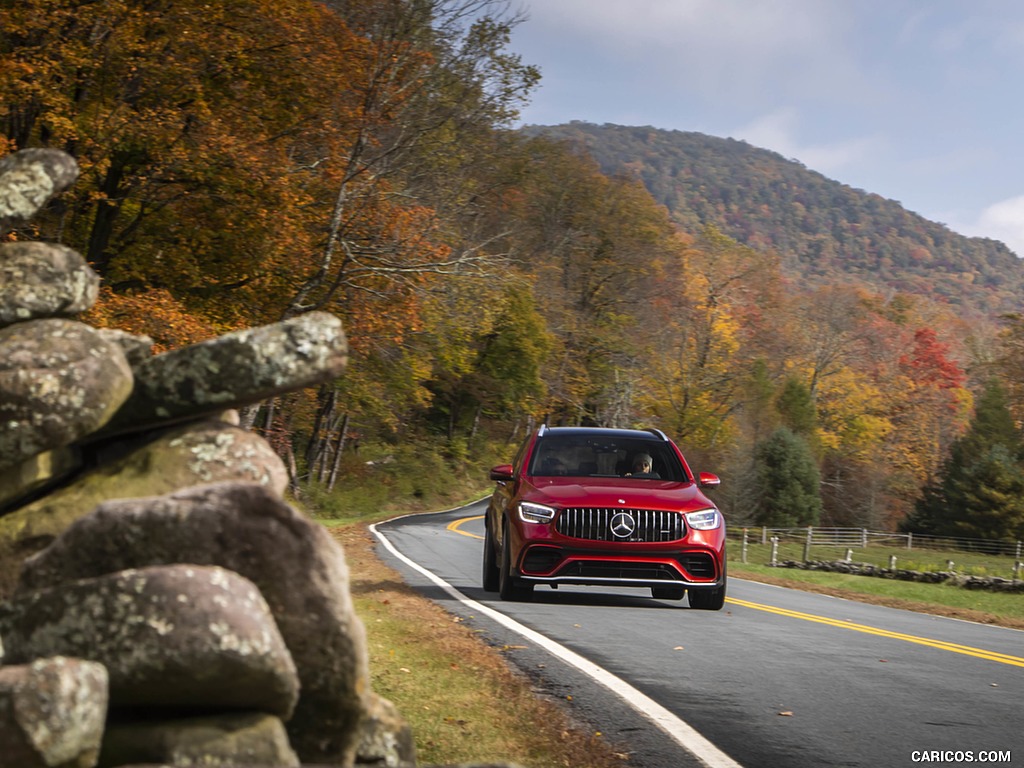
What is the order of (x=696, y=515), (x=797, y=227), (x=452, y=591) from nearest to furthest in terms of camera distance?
(x=696, y=515), (x=452, y=591), (x=797, y=227)

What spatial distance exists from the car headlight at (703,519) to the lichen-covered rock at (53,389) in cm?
826

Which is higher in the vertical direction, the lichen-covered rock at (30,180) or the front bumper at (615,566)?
the lichen-covered rock at (30,180)

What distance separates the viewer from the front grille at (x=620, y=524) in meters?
12.4

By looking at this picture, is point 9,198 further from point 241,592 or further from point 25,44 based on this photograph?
point 25,44

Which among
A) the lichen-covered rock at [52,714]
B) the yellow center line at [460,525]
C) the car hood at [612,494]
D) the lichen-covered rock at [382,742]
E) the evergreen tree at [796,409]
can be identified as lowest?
the yellow center line at [460,525]

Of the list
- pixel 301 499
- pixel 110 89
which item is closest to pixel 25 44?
pixel 110 89

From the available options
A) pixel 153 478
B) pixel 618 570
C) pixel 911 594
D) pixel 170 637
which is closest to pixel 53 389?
pixel 153 478

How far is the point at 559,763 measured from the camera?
20.2ft

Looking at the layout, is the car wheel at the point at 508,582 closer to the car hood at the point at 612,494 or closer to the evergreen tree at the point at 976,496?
the car hood at the point at 612,494

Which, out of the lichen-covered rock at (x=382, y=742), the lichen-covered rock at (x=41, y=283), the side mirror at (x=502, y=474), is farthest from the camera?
the side mirror at (x=502, y=474)

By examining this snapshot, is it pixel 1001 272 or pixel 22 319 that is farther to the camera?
pixel 1001 272

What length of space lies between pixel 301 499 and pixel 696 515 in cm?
3669

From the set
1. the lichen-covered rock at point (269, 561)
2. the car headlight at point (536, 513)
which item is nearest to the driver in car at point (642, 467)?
the car headlight at point (536, 513)

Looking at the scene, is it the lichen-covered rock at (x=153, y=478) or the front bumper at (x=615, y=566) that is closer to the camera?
the lichen-covered rock at (x=153, y=478)
